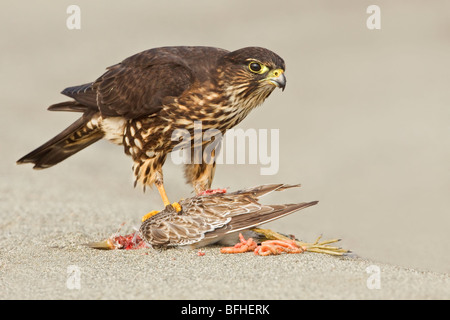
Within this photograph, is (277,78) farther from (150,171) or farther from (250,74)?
(150,171)

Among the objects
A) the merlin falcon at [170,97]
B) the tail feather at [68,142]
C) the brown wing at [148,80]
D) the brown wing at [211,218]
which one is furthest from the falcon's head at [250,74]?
the tail feather at [68,142]

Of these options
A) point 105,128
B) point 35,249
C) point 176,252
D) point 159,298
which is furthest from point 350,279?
point 105,128

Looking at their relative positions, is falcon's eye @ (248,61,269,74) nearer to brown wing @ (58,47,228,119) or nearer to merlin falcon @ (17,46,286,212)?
merlin falcon @ (17,46,286,212)

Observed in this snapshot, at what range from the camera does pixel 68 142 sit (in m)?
6.96

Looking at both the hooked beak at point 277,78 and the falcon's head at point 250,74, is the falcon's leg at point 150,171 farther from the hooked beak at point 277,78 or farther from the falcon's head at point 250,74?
the hooked beak at point 277,78

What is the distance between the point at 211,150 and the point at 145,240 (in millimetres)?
1281

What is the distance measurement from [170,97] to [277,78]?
895 mm

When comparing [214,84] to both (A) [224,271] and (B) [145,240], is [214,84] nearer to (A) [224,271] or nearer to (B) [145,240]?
(B) [145,240]

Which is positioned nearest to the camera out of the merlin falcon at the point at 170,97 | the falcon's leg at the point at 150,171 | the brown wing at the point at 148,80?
the merlin falcon at the point at 170,97

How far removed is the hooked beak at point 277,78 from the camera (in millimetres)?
5761

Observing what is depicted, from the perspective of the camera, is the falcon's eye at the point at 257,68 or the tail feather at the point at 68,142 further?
the tail feather at the point at 68,142

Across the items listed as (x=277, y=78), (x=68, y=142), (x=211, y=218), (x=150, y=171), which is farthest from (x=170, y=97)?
(x=68, y=142)

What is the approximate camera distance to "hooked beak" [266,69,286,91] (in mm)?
5761

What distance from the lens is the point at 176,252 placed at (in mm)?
5309
